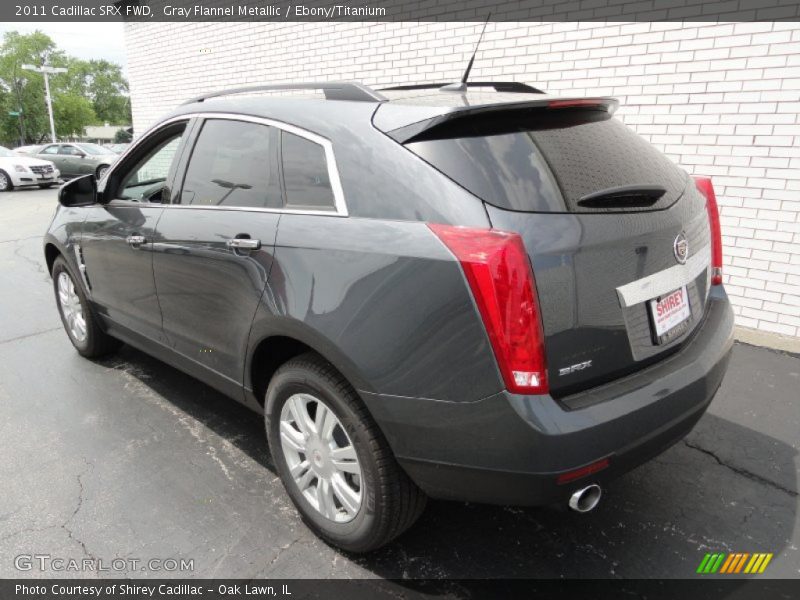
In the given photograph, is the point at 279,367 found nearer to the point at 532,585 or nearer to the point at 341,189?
the point at 341,189

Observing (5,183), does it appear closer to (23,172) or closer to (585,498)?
(23,172)

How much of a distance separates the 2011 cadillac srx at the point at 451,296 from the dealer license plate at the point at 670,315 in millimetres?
13

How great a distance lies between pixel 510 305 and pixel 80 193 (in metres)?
3.16

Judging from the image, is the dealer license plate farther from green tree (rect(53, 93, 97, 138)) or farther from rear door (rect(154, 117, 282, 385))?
green tree (rect(53, 93, 97, 138))

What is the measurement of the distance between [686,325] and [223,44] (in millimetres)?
8948

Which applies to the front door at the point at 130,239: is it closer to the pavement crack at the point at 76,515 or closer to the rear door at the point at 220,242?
the rear door at the point at 220,242

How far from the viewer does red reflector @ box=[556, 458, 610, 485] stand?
1774mm

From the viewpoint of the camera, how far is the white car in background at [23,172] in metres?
19.1

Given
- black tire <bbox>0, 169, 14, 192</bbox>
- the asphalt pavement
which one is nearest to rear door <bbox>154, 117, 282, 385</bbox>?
the asphalt pavement

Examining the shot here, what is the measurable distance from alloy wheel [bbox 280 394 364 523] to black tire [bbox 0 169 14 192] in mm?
21253

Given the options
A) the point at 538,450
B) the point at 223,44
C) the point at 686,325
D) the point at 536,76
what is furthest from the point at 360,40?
the point at 538,450

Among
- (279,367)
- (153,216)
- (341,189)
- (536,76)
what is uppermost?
(536,76)

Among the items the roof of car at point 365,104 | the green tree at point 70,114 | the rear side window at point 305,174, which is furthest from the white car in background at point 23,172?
the green tree at point 70,114

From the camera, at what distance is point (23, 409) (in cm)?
367
